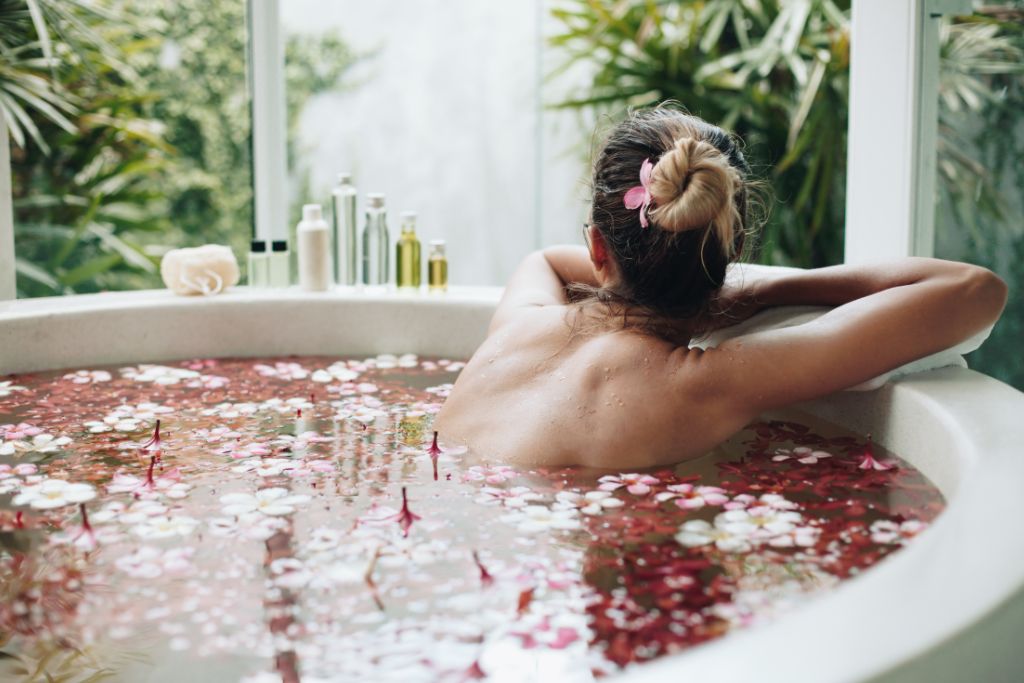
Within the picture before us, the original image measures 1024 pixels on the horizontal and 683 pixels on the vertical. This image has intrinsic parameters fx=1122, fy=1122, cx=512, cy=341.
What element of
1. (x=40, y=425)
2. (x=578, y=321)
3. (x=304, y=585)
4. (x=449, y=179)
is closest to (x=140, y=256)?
(x=449, y=179)

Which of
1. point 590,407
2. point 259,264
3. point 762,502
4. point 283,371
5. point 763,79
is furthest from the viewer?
point 763,79

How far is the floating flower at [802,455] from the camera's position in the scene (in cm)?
182

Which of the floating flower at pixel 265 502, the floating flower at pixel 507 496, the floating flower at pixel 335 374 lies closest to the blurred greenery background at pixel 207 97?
the floating flower at pixel 335 374

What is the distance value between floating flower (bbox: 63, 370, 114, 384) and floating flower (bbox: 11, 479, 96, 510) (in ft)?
2.19

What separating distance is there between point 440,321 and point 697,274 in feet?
3.36

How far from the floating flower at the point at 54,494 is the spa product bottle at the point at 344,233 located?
3.82ft

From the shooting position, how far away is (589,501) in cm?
162

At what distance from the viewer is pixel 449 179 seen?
5.62m

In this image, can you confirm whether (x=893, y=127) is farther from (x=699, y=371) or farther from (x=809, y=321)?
(x=699, y=371)

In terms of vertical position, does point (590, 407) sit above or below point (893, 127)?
below

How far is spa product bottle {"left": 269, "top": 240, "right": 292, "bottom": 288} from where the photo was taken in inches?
111

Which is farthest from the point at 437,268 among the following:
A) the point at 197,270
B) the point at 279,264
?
the point at 197,270

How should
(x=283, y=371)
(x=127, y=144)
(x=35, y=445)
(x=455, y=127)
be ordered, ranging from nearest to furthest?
(x=35, y=445) → (x=283, y=371) → (x=127, y=144) → (x=455, y=127)

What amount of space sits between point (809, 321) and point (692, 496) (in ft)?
1.31
